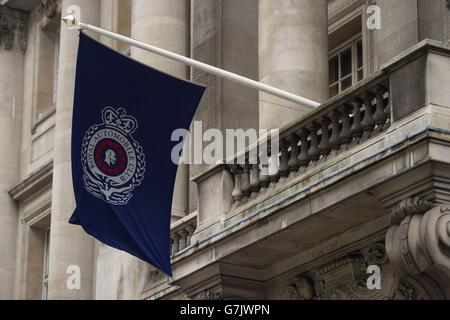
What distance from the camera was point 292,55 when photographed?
27.6m

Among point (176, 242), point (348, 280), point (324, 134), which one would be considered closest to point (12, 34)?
point (176, 242)

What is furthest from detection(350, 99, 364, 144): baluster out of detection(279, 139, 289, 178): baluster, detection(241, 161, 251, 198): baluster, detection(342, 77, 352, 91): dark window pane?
detection(342, 77, 352, 91): dark window pane

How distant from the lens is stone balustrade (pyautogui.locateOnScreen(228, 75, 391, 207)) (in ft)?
75.8

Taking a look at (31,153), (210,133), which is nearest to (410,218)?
→ (210,133)

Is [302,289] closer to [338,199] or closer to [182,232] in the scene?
[338,199]

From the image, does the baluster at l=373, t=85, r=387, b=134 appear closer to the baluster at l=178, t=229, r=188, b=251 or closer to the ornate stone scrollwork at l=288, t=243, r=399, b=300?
A: the ornate stone scrollwork at l=288, t=243, r=399, b=300

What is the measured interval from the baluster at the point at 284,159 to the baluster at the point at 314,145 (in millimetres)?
613

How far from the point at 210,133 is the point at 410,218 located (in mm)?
9497

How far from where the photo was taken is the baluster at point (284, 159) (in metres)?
25.0

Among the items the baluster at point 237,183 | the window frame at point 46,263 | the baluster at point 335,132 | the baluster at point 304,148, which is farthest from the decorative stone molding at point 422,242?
the window frame at point 46,263

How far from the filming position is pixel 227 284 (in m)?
25.7

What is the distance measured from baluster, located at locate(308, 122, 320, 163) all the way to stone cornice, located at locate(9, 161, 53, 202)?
53.8 ft

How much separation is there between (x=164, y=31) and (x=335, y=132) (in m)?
9.79

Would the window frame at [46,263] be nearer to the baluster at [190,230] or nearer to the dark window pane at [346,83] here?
the dark window pane at [346,83]
